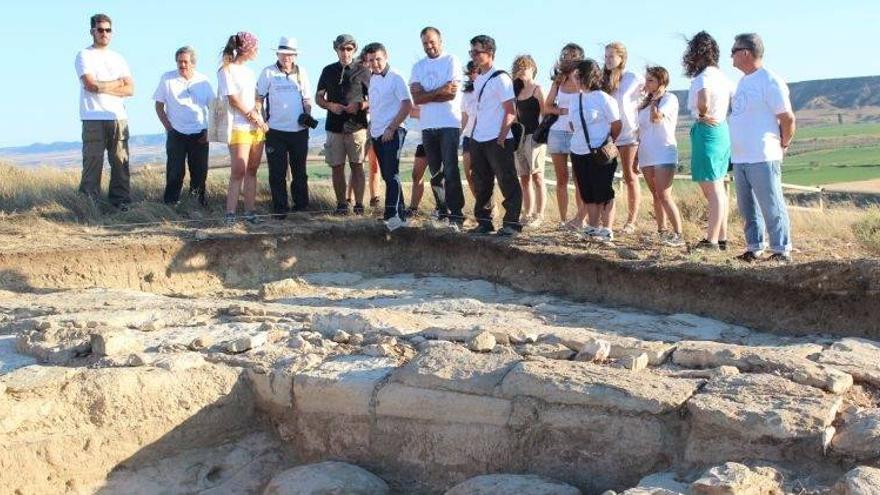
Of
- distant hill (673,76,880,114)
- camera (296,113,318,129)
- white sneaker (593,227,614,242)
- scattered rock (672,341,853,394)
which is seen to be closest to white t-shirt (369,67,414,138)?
camera (296,113,318,129)

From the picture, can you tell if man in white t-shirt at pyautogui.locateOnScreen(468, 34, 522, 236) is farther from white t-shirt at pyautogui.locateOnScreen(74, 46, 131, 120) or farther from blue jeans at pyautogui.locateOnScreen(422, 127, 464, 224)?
white t-shirt at pyautogui.locateOnScreen(74, 46, 131, 120)

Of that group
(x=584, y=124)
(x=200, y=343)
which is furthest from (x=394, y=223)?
(x=200, y=343)

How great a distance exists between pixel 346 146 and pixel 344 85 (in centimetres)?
64

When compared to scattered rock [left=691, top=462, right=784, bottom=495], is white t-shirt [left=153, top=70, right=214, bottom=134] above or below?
above

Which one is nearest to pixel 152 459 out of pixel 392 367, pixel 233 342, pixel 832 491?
pixel 233 342

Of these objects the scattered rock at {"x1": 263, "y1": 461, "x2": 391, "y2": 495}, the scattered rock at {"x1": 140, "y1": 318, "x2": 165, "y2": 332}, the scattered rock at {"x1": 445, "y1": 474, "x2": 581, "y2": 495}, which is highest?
the scattered rock at {"x1": 140, "y1": 318, "x2": 165, "y2": 332}

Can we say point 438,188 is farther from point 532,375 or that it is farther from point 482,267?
point 532,375

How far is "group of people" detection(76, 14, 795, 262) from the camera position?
27.3 ft

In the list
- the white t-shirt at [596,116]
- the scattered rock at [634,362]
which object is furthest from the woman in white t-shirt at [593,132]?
the scattered rock at [634,362]

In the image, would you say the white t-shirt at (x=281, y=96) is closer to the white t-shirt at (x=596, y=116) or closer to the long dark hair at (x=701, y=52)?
the white t-shirt at (x=596, y=116)

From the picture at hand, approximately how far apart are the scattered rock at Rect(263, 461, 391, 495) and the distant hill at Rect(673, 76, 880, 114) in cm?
6010

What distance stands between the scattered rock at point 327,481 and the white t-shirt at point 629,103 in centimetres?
483

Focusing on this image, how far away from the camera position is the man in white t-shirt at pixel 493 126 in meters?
9.32

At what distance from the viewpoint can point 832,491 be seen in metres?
4.31
